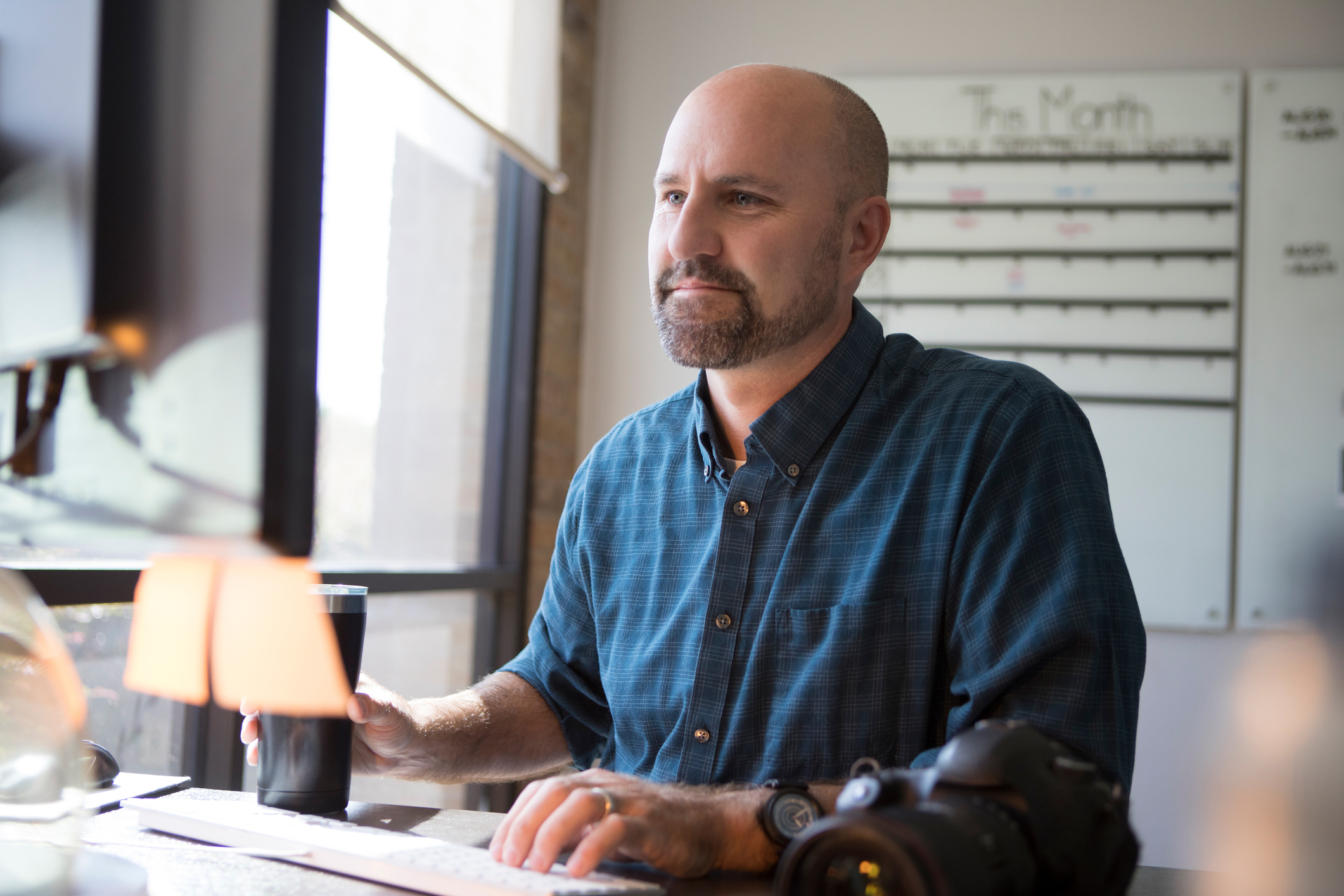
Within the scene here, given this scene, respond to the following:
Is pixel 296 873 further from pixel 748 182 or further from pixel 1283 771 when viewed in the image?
pixel 1283 771

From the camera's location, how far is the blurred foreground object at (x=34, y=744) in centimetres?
62

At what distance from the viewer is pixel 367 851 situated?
2.44ft

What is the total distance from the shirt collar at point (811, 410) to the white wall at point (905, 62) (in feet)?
5.42

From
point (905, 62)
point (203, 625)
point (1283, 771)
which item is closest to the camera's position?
point (203, 625)

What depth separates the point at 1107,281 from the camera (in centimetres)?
270

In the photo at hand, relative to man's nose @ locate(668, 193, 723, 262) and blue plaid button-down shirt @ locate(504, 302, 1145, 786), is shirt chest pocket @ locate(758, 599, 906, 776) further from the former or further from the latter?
man's nose @ locate(668, 193, 723, 262)

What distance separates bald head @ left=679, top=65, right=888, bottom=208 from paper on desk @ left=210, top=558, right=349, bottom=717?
666 mm

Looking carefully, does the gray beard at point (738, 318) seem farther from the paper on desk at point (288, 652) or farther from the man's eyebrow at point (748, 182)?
the paper on desk at point (288, 652)

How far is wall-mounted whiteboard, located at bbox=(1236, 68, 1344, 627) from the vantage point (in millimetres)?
2572

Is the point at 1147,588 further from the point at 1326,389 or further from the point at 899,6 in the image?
the point at 899,6

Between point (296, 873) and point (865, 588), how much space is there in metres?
0.54

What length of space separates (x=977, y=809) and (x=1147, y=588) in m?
2.26

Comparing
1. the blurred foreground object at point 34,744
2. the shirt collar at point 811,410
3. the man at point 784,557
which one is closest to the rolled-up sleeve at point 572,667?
the man at point 784,557

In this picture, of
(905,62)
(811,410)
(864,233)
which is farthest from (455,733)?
(905,62)
